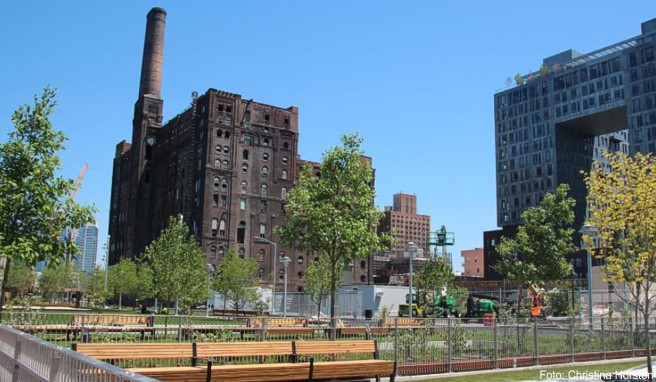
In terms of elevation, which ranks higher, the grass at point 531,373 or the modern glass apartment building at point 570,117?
the modern glass apartment building at point 570,117

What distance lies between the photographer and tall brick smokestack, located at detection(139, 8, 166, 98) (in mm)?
107438

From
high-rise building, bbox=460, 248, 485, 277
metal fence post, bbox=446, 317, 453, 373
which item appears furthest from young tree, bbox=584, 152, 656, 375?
high-rise building, bbox=460, 248, 485, 277

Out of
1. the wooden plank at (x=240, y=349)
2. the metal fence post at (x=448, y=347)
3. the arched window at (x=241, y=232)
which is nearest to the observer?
the wooden plank at (x=240, y=349)

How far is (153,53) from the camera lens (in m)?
107

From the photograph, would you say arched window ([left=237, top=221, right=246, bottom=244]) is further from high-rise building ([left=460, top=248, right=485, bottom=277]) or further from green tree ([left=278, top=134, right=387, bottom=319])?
high-rise building ([left=460, top=248, right=485, bottom=277])

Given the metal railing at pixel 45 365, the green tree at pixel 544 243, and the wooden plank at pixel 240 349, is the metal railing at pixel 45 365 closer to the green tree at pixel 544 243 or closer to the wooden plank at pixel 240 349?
the wooden plank at pixel 240 349

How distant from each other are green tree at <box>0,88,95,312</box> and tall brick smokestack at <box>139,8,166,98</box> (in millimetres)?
95702

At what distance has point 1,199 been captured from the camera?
15.3m

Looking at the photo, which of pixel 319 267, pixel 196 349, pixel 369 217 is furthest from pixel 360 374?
pixel 319 267

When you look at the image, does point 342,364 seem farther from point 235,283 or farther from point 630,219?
point 235,283

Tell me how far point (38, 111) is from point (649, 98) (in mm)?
104696

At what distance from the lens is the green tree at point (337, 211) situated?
2266 centimetres

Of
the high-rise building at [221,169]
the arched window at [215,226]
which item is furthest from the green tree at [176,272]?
the arched window at [215,226]

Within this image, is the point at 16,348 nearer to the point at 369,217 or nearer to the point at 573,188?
the point at 369,217
